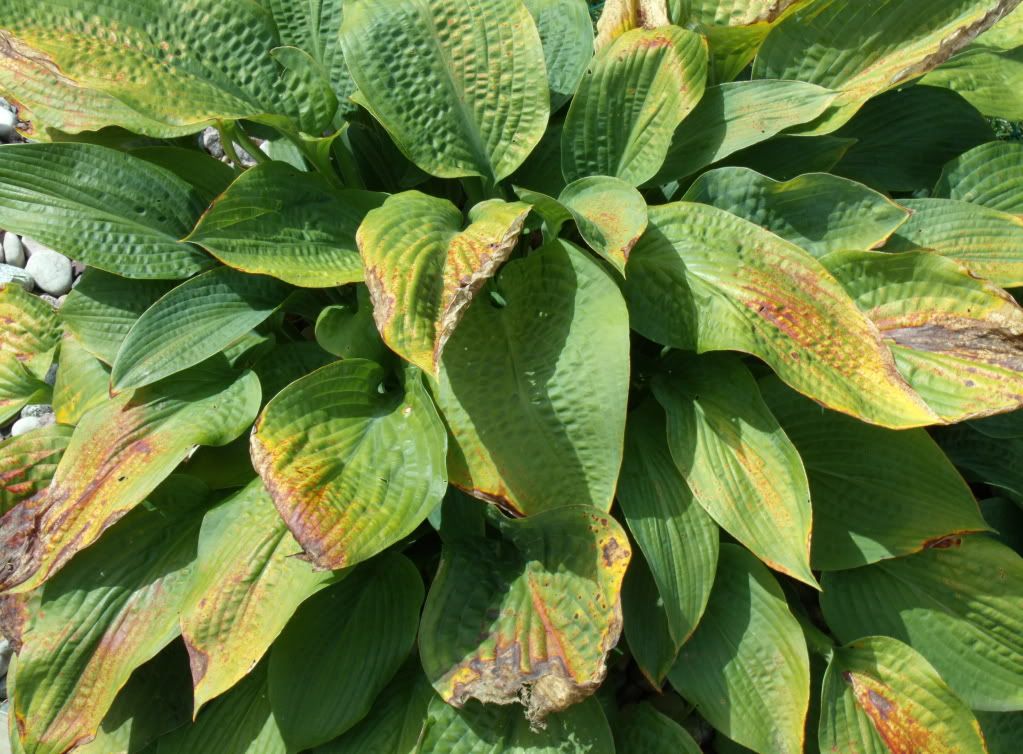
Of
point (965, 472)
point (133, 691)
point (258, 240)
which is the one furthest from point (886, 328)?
point (133, 691)

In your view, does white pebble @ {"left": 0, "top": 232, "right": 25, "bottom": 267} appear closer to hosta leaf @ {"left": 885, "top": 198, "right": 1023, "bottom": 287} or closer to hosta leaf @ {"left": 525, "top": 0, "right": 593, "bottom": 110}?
hosta leaf @ {"left": 525, "top": 0, "right": 593, "bottom": 110}

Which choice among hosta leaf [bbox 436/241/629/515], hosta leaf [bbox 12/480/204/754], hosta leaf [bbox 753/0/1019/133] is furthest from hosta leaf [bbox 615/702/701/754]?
hosta leaf [bbox 753/0/1019/133]

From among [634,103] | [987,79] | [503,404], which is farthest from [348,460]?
[987,79]

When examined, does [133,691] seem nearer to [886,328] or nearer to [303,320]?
[303,320]

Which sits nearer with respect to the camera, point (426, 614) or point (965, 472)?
point (426, 614)

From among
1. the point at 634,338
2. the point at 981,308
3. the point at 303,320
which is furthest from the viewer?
the point at 303,320

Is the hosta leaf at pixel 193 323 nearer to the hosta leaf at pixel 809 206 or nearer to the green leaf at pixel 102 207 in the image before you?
the green leaf at pixel 102 207

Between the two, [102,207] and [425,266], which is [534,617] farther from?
[102,207]
